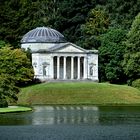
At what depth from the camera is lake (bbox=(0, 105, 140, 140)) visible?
4041 centimetres

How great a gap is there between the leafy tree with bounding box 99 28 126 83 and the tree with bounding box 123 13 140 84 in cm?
439

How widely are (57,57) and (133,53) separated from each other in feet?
50.4

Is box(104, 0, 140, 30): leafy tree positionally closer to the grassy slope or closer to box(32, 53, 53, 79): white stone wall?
box(32, 53, 53, 79): white stone wall

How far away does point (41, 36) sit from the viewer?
114375 millimetres

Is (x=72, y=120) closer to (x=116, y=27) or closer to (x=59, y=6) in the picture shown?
(x=116, y=27)

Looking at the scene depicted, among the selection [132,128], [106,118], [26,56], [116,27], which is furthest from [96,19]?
[132,128]

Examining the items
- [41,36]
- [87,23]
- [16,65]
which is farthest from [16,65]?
[87,23]

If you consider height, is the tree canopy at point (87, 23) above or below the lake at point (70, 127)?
above

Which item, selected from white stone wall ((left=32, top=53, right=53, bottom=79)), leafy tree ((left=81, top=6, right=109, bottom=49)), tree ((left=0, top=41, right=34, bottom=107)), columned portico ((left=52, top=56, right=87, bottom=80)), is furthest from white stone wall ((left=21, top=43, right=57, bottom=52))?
tree ((left=0, top=41, right=34, bottom=107))

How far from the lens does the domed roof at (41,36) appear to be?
373 ft

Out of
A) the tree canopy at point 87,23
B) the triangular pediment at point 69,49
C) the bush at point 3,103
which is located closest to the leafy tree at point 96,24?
the tree canopy at point 87,23

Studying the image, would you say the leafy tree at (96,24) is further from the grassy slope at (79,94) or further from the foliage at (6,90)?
the foliage at (6,90)

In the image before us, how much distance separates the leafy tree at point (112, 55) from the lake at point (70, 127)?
161 feet

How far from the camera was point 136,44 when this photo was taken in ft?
334
